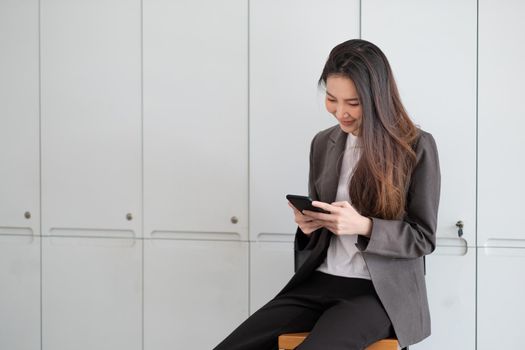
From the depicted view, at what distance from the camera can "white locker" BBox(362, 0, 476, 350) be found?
2.27 metres

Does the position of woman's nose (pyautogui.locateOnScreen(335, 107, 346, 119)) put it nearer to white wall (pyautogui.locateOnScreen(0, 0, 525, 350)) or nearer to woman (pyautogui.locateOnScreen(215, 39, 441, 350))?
woman (pyautogui.locateOnScreen(215, 39, 441, 350))

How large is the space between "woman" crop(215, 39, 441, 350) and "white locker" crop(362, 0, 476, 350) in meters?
0.55

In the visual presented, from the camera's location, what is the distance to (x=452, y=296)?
2.32 meters

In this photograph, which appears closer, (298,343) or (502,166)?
(298,343)

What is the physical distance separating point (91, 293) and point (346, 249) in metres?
1.32

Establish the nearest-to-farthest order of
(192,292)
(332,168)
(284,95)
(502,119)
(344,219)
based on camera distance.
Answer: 1. (344,219)
2. (332,168)
3. (502,119)
4. (284,95)
5. (192,292)

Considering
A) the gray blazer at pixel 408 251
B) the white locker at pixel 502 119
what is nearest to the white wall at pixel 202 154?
the white locker at pixel 502 119

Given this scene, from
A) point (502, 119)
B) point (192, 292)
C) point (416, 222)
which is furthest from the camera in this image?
point (192, 292)

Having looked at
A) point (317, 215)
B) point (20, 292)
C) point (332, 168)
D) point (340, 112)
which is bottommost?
point (20, 292)

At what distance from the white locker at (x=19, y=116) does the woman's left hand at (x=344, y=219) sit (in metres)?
1.52

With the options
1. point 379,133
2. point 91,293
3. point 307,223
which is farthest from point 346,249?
point 91,293

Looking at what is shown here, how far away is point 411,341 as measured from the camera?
5.50 feet

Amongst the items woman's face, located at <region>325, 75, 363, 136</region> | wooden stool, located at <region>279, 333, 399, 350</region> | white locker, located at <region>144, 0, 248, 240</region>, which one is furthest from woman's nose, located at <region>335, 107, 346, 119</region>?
white locker, located at <region>144, 0, 248, 240</region>

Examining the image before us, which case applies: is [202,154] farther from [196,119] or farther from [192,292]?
[192,292]
